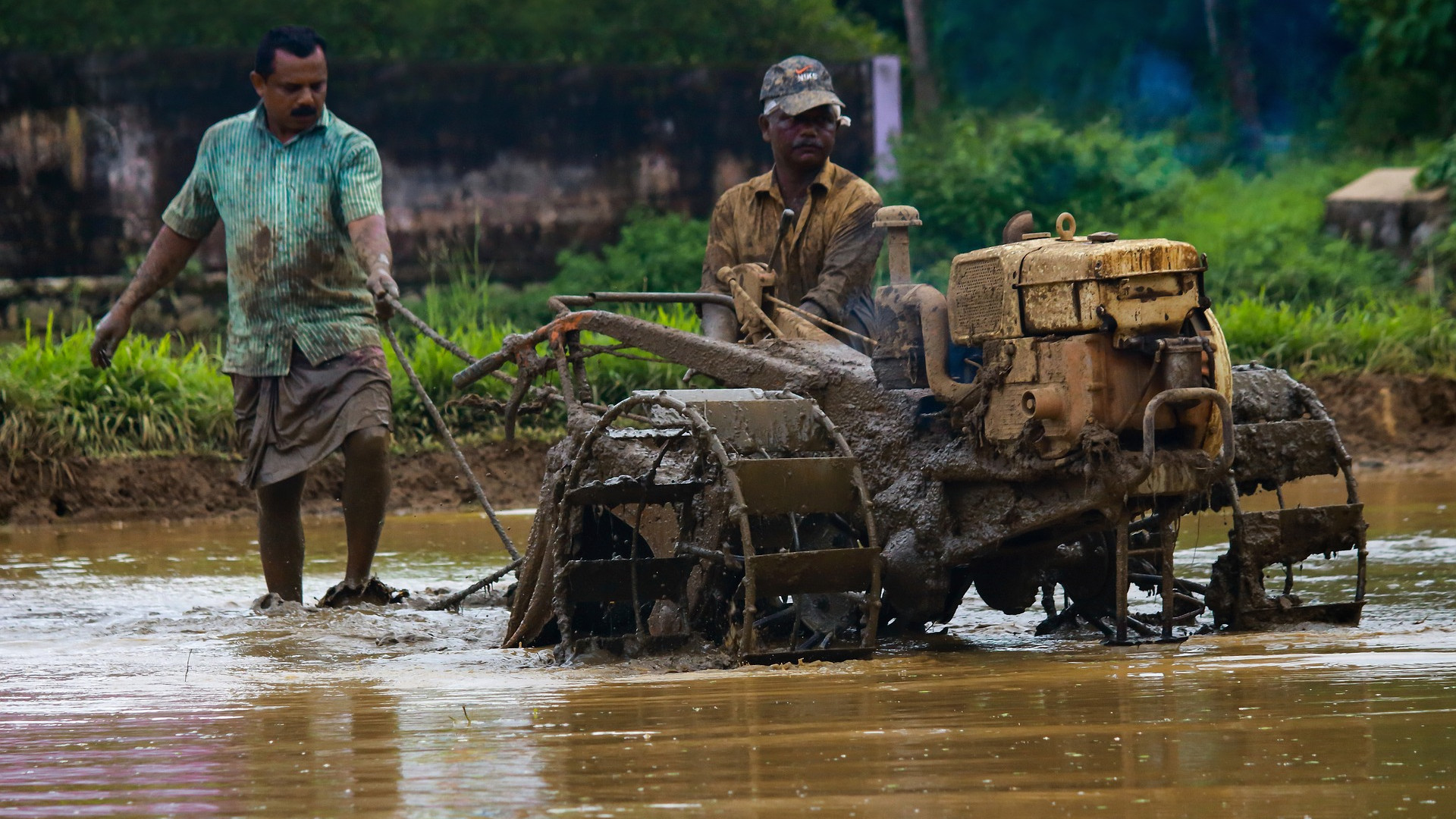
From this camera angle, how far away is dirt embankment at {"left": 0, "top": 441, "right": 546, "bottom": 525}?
11312 millimetres

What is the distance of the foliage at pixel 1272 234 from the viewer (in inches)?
591

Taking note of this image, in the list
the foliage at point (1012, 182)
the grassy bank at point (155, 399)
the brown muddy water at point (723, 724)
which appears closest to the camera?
the brown muddy water at point (723, 724)

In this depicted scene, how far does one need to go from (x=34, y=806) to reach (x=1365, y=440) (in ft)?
34.1

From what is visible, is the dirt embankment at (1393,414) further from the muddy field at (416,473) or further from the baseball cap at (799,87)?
the baseball cap at (799,87)

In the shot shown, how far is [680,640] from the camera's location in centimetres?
586

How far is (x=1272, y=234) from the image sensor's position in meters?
16.2

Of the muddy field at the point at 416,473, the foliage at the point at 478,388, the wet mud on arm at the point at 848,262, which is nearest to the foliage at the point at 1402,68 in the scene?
the muddy field at the point at 416,473

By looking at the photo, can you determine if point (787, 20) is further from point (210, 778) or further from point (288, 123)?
point (210, 778)

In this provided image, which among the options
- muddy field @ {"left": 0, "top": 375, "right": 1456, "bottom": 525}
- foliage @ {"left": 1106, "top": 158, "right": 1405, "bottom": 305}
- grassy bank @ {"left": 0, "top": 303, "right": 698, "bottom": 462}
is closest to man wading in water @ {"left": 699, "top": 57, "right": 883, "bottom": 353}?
grassy bank @ {"left": 0, "top": 303, "right": 698, "bottom": 462}

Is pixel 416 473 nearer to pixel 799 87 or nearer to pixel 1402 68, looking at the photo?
pixel 799 87

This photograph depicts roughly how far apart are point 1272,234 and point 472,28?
24.1 feet

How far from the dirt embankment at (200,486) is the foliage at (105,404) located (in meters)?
0.13

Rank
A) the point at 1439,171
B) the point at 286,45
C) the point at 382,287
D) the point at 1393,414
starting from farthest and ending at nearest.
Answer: the point at 1439,171, the point at 1393,414, the point at 286,45, the point at 382,287

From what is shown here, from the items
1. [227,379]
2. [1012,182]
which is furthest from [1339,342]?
[227,379]
